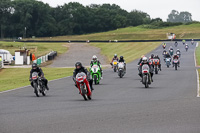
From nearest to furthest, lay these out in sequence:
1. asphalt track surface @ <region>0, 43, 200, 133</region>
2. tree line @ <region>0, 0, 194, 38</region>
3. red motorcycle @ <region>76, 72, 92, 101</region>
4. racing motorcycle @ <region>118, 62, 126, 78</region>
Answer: asphalt track surface @ <region>0, 43, 200, 133</region>, red motorcycle @ <region>76, 72, 92, 101</region>, racing motorcycle @ <region>118, 62, 126, 78</region>, tree line @ <region>0, 0, 194, 38</region>

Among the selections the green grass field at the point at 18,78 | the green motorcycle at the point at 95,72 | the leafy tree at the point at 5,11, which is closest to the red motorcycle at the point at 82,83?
the green motorcycle at the point at 95,72

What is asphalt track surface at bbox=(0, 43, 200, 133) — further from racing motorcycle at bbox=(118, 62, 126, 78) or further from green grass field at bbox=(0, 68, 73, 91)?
racing motorcycle at bbox=(118, 62, 126, 78)

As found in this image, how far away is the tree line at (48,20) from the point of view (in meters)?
136

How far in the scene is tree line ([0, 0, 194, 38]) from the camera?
13625 cm

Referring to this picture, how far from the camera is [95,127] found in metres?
9.30

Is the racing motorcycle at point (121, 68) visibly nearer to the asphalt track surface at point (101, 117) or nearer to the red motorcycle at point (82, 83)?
the red motorcycle at point (82, 83)

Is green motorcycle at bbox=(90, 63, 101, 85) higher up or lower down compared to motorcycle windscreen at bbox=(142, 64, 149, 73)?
lower down

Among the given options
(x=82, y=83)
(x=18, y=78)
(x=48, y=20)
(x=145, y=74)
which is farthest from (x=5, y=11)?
(x=82, y=83)

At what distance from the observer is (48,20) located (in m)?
146

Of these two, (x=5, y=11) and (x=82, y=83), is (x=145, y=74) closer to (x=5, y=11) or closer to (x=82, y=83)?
(x=82, y=83)

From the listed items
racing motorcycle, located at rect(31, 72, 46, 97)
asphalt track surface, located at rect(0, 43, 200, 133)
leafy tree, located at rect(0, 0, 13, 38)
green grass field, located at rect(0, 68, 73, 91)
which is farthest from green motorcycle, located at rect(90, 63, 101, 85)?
leafy tree, located at rect(0, 0, 13, 38)

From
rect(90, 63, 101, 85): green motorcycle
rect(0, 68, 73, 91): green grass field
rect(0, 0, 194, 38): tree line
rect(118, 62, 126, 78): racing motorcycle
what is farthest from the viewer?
rect(0, 0, 194, 38): tree line

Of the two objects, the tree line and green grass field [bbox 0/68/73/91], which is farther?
the tree line

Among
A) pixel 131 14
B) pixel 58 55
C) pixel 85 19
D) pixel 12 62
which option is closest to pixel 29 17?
pixel 85 19
